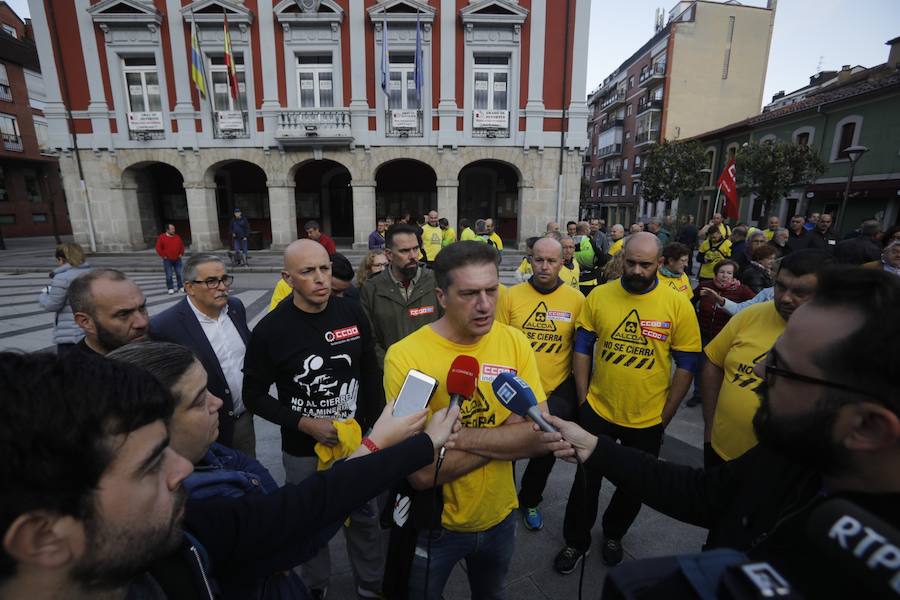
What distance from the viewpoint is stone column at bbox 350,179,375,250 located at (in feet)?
54.1

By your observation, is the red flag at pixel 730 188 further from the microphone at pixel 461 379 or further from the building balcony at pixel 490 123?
the microphone at pixel 461 379

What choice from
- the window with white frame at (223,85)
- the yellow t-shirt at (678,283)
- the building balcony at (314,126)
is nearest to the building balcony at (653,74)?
the building balcony at (314,126)

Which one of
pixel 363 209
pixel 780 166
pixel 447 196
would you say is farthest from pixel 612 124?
pixel 363 209

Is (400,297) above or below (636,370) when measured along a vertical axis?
above

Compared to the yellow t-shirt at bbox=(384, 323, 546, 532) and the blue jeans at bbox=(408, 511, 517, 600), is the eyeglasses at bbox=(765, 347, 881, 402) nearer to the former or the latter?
the yellow t-shirt at bbox=(384, 323, 546, 532)

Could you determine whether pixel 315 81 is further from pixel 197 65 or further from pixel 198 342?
pixel 198 342

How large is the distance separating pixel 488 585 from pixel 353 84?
16886 mm

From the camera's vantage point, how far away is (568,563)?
266 cm

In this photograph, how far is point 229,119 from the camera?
1582 centimetres

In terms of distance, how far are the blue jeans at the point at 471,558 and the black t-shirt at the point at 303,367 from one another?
39.3 inches

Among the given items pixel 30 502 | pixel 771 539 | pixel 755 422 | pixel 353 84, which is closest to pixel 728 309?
pixel 755 422

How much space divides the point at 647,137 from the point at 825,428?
133 ft

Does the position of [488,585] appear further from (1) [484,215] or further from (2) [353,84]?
(1) [484,215]

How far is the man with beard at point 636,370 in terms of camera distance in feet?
8.96
